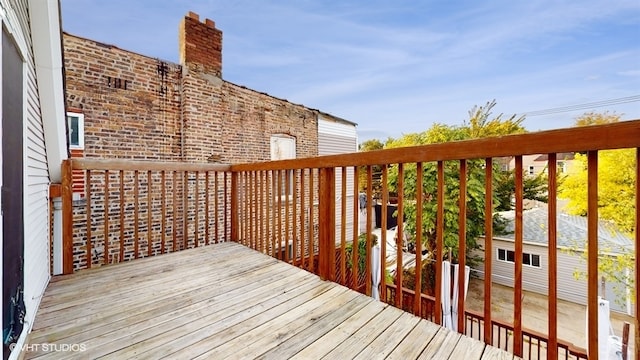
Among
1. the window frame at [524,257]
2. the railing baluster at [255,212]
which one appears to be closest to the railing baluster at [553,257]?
the railing baluster at [255,212]

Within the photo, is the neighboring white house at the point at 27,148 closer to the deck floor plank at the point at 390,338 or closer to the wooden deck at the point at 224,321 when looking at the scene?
the wooden deck at the point at 224,321

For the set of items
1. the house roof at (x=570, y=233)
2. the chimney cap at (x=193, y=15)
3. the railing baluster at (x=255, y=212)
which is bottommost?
the house roof at (x=570, y=233)

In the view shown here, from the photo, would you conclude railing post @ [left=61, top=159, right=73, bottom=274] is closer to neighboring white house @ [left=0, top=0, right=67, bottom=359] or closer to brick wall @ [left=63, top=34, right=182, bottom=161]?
neighboring white house @ [left=0, top=0, right=67, bottom=359]

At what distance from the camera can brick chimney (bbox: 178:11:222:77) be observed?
521cm

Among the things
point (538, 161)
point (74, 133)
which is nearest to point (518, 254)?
point (74, 133)

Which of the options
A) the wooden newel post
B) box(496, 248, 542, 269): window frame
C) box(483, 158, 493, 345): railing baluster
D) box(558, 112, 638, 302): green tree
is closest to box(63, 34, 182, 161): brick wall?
the wooden newel post

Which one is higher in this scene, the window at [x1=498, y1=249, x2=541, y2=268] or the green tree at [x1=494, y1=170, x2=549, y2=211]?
the green tree at [x1=494, y1=170, x2=549, y2=211]

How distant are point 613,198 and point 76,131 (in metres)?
10.6

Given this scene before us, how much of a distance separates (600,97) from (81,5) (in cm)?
2089

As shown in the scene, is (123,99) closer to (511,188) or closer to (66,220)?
(66,220)

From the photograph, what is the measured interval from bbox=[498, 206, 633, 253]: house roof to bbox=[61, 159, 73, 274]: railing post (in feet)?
24.6

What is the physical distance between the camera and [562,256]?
842 cm

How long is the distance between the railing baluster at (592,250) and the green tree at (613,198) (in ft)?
19.9

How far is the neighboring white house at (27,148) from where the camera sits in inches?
39.2
